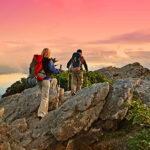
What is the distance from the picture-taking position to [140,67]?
3609cm

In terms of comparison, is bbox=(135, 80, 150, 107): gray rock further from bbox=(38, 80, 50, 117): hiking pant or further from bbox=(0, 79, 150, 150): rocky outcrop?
bbox=(38, 80, 50, 117): hiking pant

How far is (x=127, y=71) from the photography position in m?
35.7

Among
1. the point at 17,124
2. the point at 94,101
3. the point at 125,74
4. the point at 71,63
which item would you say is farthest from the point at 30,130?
the point at 125,74

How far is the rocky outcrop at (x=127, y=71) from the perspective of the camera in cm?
3434

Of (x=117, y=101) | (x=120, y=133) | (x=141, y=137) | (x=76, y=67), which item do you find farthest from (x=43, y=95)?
(x=141, y=137)

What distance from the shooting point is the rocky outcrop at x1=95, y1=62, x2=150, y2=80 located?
3434cm

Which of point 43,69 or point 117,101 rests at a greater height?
point 43,69

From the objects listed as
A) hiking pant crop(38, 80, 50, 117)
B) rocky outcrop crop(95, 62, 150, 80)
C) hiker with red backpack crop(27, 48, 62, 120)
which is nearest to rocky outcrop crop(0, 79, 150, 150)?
hiking pant crop(38, 80, 50, 117)

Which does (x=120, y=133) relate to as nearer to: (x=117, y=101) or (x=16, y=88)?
(x=117, y=101)

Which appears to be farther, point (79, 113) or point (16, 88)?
point (16, 88)

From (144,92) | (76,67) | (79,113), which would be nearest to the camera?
(79,113)

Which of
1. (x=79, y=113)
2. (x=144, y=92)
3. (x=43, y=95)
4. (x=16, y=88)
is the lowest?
(x=16, y=88)

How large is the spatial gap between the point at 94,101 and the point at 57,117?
1.93 metres

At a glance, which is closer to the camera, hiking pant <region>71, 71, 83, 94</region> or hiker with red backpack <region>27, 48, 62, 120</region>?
hiker with red backpack <region>27, 48, 62, 120</region>
